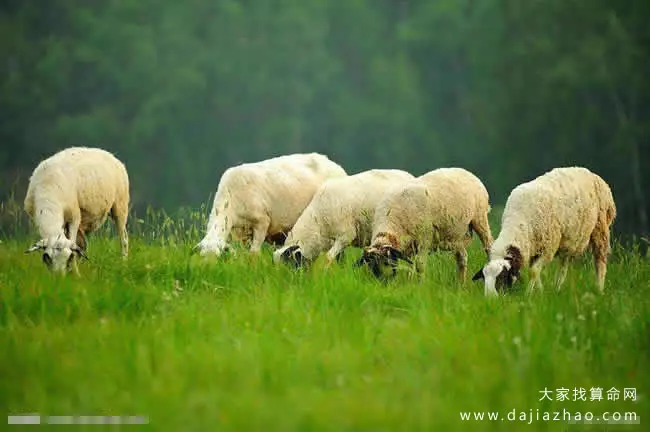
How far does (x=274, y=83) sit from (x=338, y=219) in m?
30.9

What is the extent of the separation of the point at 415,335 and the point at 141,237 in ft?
20.4

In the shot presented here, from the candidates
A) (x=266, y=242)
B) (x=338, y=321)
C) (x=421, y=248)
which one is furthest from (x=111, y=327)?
(x=266, y=242)

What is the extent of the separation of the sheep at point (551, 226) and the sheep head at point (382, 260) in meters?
0.87

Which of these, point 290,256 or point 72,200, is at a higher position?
point 72,200

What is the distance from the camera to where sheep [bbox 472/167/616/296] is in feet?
27.5

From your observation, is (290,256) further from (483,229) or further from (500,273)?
(500,273)

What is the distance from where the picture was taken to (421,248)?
9.23 m

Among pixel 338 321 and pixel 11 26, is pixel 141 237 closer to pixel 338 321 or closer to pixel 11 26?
pixel 338 321

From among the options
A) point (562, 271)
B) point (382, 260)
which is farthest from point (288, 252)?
point (562, 271)

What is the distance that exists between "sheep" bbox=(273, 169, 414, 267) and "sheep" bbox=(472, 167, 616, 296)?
1.77 m

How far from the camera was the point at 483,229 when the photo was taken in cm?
981

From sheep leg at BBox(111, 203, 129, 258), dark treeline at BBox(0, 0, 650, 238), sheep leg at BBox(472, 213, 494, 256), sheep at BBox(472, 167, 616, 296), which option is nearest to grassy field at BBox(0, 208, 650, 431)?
sheep at BBox(472, 167, 616, 296)

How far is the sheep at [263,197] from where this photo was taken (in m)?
11.0

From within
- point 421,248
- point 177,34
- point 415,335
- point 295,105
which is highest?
point 177,34
